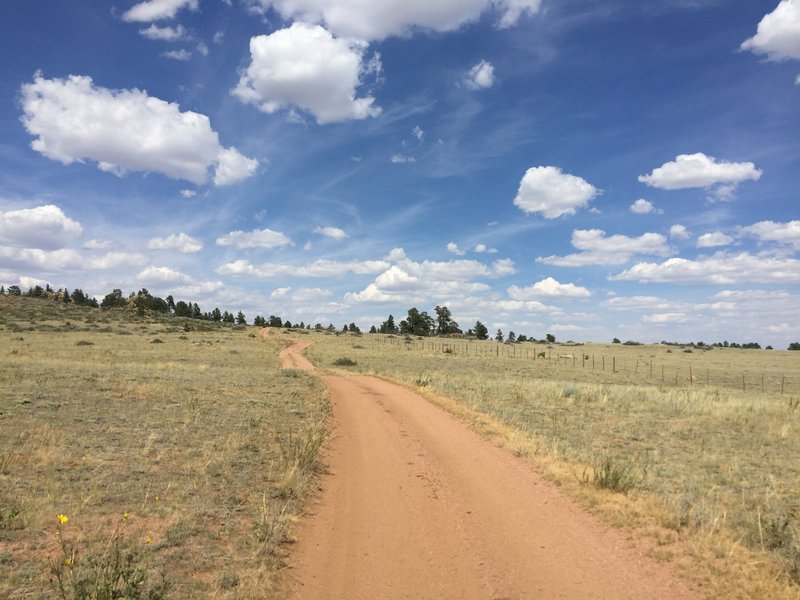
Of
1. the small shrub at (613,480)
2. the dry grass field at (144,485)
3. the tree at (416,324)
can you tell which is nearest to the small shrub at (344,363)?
the dry grass field at (144,485)

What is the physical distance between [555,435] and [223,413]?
1075 cm

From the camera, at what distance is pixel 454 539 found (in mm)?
7961

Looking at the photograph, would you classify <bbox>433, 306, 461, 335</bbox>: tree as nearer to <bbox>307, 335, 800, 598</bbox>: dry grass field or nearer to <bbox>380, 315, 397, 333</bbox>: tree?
<bbox>380, 315, 397, 333</bbox>: tree

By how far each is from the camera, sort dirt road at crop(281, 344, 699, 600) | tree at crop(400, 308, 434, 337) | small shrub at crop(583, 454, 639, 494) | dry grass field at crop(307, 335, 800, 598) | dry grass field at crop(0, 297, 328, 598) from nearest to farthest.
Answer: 1. dry grass field at crop(0, 297, 328, 598)
2. dirt road at crop(281, 344, 699, 600)
3. dry grass field at crop(307, 335, 800, 598)
4. small shrub at crop(583, 454, 639, 494)
5. tree at crop(400, 308, 434, 337)

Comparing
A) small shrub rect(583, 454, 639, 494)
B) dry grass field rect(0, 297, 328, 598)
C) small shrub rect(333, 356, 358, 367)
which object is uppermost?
small shrub rect(583, 454, 639, 494)

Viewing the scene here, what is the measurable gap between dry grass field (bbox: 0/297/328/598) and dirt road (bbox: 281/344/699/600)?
0.75 m

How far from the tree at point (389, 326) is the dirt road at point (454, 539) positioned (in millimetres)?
136224

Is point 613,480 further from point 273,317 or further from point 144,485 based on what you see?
point 273,317

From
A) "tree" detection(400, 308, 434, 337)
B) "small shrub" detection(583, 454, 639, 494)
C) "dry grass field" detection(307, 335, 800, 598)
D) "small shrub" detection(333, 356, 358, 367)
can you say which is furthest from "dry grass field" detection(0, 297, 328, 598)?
"tree" detection(400, 308, 434, 337)

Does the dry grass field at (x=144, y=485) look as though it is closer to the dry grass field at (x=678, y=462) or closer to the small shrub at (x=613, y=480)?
the dry grass field at (x=678, y=462)

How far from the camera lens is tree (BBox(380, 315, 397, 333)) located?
150100 millimetres

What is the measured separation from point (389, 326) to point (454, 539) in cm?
14602

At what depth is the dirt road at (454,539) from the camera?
652 centimetres

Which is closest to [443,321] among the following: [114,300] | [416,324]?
[416,324]
